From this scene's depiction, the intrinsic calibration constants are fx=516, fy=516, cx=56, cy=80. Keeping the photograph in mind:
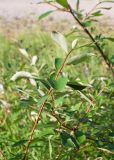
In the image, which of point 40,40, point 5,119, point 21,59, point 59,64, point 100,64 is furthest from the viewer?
point 40,40

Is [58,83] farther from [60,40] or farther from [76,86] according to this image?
[60,40]

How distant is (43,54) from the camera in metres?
4.47

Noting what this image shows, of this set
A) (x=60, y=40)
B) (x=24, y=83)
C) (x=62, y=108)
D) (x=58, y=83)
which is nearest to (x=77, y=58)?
(x=60, y=40)

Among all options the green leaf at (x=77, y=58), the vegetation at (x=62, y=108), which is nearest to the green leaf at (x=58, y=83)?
the vegetation at (x=62, y=108)

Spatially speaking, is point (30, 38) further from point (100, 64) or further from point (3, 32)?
point (100, 64)

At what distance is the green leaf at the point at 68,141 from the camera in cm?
145

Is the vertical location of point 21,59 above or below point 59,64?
below

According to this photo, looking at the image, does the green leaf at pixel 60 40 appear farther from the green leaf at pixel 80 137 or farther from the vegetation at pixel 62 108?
the green leaf at pixel 80 137

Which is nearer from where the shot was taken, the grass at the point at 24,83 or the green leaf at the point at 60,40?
the green leaf at the point at 60,40

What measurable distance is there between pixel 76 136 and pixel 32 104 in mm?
174

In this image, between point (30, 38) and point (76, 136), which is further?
point (30, 38)

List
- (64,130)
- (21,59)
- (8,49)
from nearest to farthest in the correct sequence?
(64,130)
(21,59)
(8,49)

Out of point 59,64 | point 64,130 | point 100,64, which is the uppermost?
point 59,64

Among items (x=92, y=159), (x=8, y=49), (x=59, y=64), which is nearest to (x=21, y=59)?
(x=8, y=49)
